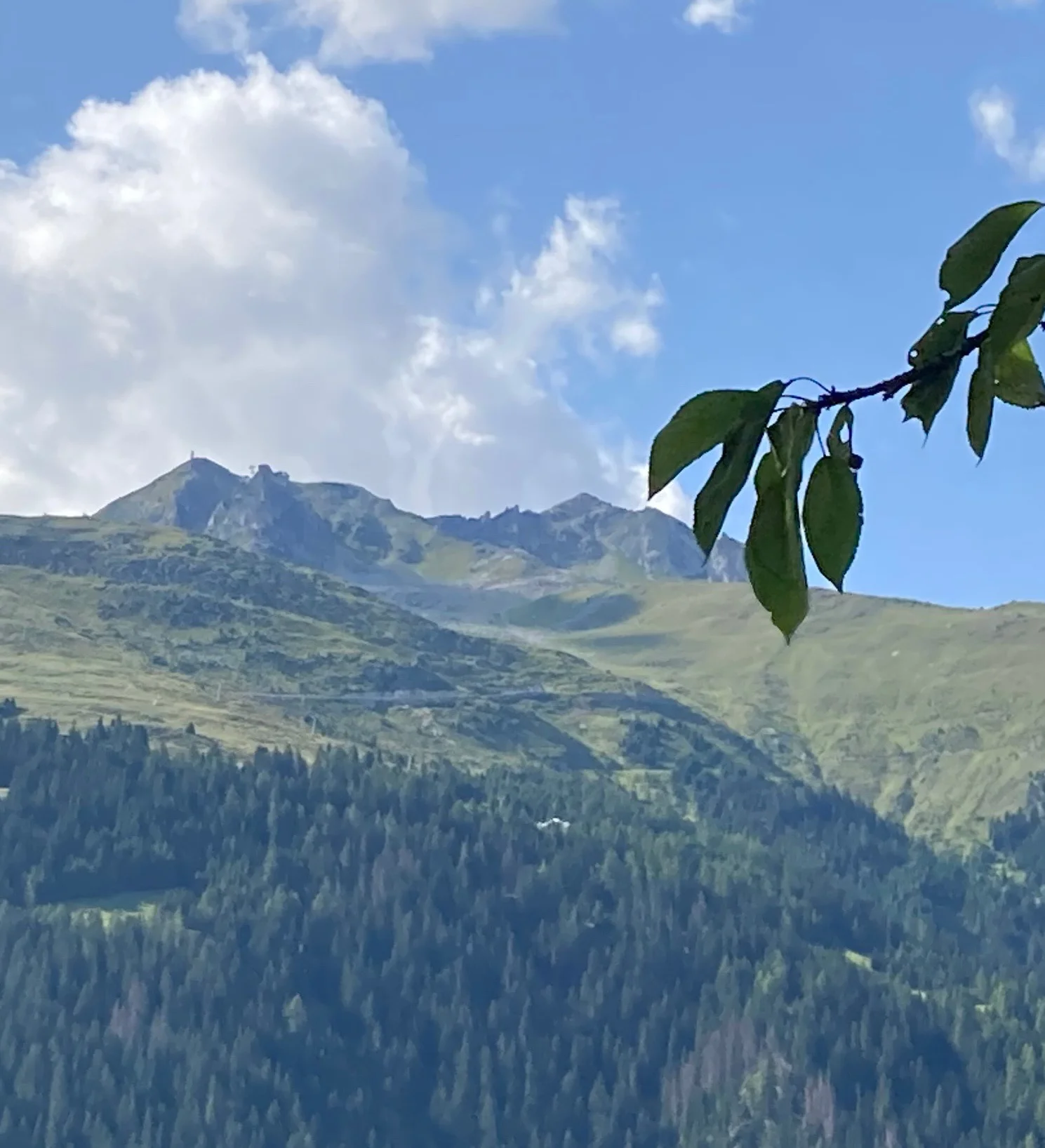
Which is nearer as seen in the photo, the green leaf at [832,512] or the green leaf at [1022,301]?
the green leaf at [1022,301]

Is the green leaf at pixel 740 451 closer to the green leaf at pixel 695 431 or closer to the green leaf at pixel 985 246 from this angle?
the green leaf at pixel 695 431

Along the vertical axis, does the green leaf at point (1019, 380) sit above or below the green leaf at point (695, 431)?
above

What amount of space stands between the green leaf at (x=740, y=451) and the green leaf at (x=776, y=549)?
3 centimetres

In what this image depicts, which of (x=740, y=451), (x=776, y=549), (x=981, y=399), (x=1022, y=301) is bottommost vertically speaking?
(x=776, y=549)

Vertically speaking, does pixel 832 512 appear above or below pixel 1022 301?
below

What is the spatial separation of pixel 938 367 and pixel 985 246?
1.02 feet

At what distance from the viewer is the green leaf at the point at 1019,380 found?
2867 millimetres

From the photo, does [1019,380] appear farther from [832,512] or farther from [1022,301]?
[832,512]

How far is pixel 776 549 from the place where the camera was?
283cm

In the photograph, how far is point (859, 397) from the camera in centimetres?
294

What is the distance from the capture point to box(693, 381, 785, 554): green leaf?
2.85 meters

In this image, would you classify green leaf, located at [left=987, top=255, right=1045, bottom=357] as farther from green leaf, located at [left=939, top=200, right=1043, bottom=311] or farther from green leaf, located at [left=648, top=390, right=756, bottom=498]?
green leaf, located at [left=648, top=390, right=756, bottom=498]

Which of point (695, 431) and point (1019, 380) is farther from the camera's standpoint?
point (1019, 380)

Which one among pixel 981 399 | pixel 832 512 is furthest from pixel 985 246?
pixel 832 512
